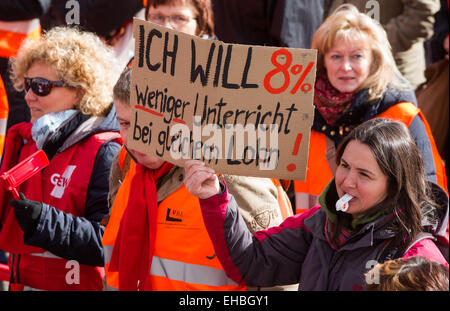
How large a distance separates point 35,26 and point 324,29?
1.89 meters

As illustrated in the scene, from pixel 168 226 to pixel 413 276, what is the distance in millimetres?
1019

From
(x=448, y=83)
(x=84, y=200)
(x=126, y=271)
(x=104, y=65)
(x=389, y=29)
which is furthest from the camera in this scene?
(x=448, y=83)

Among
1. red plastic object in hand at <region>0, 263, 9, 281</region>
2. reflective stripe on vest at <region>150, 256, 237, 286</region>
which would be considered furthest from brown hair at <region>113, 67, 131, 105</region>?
red plastic object in hand at <region>0, 263, 9, 281</region>

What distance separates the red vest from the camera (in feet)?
11.3

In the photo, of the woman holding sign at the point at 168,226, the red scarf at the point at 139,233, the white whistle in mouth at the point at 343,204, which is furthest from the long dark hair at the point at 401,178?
the red scarf at the point at 139,233

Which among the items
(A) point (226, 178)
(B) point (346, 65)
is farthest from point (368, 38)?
(A) point (226, 178)

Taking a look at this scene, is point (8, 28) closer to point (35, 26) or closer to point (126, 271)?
point (35, 26)

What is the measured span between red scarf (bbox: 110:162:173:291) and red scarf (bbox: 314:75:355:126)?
3.69 feet

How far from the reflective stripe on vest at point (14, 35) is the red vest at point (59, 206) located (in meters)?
1.35

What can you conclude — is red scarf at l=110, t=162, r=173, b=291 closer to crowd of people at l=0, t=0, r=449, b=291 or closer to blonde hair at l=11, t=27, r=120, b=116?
crowd of people at l=0, t=0, r=449, b=291

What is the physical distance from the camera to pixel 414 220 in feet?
8.29
